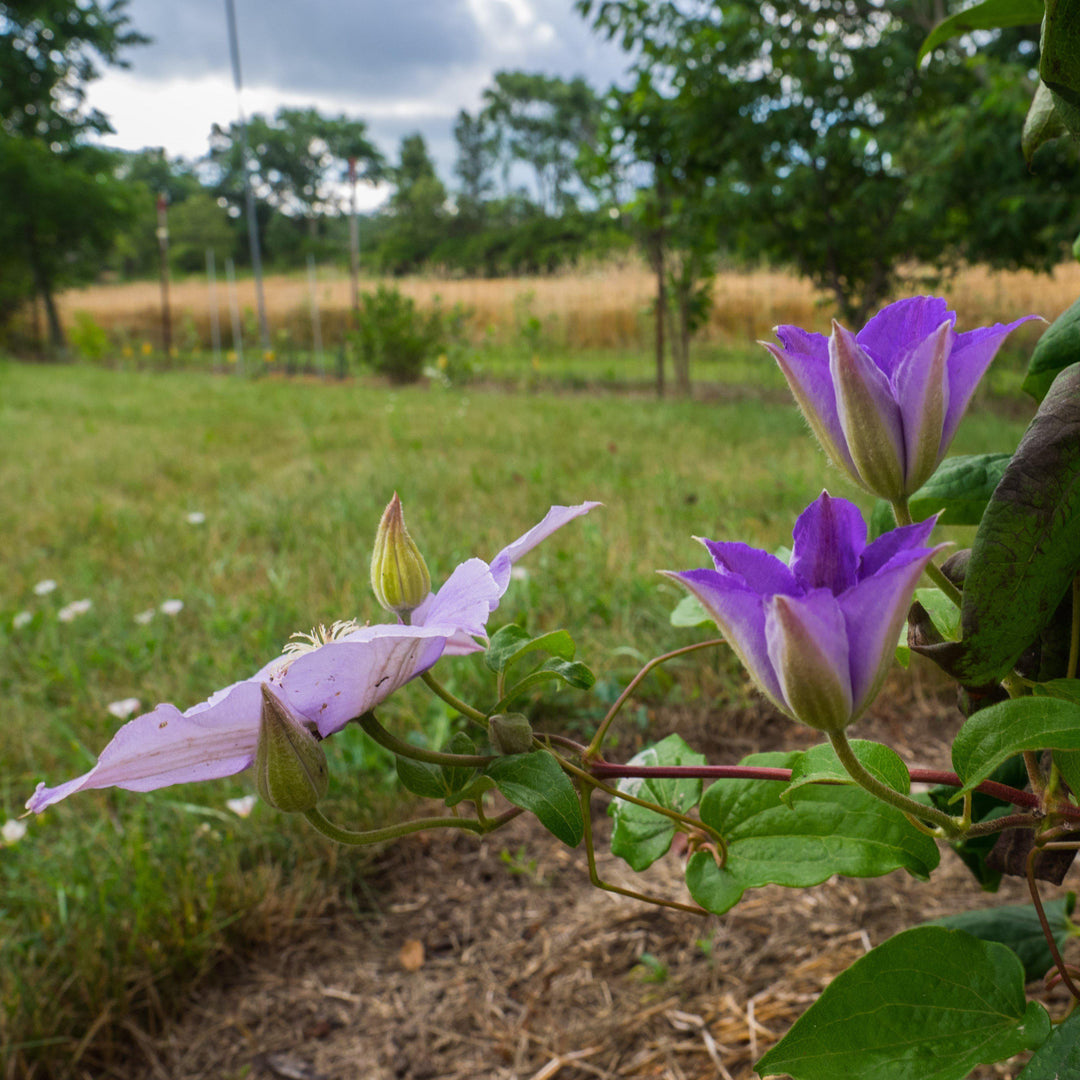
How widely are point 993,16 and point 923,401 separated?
312 mm

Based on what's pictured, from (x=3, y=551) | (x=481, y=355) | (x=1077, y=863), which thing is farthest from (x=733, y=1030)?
(x=481, y=355)

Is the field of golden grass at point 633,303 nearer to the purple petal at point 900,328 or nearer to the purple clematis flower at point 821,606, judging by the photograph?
the purple petal at point 900,328

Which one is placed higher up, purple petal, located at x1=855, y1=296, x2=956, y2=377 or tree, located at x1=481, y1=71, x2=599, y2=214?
tree, located at x1=481, y1=71, x2=599, y2=214

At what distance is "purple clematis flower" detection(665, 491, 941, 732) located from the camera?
270mm

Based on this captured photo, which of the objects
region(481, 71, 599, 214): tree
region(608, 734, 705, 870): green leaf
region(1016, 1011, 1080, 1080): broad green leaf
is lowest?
region(1016, 1011, 1080, 1080): broad green leaf

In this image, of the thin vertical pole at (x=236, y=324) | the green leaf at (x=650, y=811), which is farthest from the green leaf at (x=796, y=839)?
the thin vertical pole at (x=236, y=324)

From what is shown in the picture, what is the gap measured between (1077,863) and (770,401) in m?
4.67

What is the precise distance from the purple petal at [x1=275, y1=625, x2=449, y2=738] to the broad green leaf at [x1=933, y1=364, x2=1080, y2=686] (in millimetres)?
198

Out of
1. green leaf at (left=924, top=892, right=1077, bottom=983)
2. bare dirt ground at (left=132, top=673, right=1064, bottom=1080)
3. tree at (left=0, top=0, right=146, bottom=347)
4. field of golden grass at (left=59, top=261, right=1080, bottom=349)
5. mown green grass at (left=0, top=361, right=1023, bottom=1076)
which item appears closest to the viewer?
green leaf at (left=924, top=892, right=1077, bottom=983)

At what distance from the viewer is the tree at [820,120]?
4512mm

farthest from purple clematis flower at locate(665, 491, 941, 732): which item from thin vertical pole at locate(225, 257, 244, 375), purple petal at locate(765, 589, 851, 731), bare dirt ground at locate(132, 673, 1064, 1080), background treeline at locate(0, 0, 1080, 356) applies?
thin vertical pole at locate(225, 257, 244, 375)

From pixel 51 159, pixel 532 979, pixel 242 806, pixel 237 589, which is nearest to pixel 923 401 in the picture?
pixel 532 979

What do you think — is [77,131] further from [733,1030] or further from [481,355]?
[733,1030]

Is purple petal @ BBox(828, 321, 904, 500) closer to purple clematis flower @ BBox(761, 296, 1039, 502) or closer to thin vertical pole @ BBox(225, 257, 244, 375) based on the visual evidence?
purple clematis flower @ BBox(761, 296, 1039, 502)
